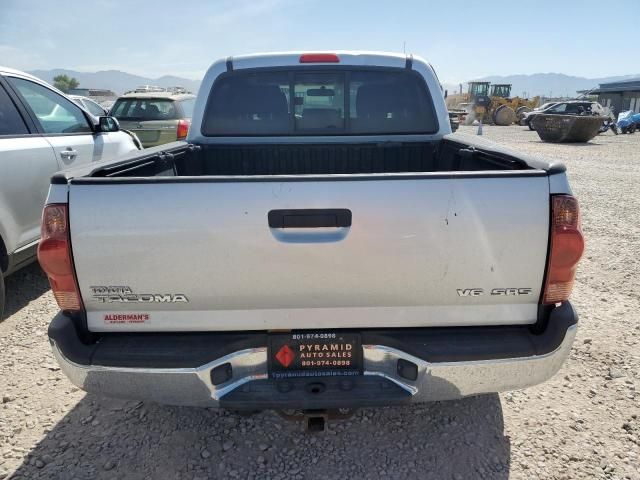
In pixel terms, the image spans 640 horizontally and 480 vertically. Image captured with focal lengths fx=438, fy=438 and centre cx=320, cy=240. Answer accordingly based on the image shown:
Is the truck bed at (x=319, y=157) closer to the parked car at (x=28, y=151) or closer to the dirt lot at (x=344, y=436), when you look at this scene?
the parked car at (x=28, y=151)

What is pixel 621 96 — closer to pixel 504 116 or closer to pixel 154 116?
pixel 504 116

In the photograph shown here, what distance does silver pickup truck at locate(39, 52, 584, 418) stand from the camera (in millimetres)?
1742

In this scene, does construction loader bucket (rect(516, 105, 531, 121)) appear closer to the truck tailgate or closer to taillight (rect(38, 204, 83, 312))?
the truck tailgate

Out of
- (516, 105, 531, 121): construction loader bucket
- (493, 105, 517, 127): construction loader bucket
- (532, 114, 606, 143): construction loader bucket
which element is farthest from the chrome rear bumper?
(516, 105, 531, 121): construction loader bucket

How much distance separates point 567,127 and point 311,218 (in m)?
21.3

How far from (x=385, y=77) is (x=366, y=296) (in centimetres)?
220

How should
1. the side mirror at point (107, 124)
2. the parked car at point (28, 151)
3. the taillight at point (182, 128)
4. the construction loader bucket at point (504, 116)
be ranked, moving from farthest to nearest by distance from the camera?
the construction loader bucket at point (504, 116) → the taillight at point (182, 128) → the side mirror at point (107, 124) → the parked car at point (28, 151)

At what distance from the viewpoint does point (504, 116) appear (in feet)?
113

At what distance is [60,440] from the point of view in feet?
8.06

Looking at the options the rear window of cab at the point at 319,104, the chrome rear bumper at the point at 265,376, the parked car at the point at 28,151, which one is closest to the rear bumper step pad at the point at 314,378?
the chrome rear bumper at the point at 265,376

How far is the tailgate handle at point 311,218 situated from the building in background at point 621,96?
57.3 m

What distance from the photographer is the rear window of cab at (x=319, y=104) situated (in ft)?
11.2

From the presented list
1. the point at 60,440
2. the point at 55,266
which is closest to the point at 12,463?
the point at 60,440

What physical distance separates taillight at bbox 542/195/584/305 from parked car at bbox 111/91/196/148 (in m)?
8.76
